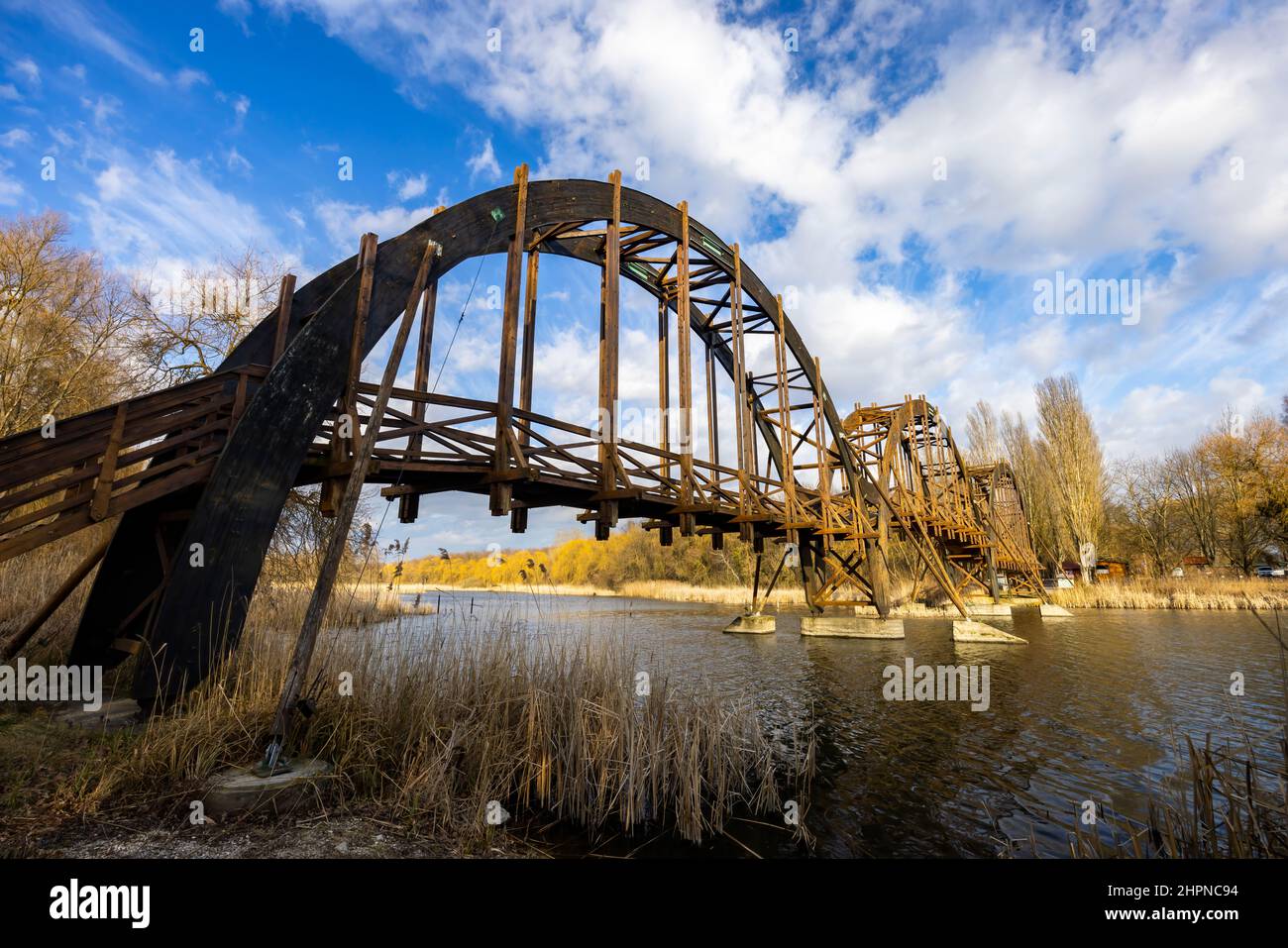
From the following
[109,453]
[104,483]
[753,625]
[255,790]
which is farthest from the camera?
[753,625]

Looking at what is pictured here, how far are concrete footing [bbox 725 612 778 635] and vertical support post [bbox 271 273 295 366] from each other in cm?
1811

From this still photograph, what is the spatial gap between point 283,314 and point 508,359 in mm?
2807

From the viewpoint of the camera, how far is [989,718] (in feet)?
33.1

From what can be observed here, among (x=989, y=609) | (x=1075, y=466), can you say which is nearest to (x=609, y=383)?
(x=989, y=609)

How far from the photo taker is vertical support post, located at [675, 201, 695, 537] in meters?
11.5

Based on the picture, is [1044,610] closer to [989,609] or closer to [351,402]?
[989,609]

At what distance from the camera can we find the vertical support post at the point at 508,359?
7934 millimetres

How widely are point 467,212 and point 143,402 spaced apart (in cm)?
488

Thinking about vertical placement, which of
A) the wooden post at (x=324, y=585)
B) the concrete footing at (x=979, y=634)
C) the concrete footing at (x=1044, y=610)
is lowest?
the concrete footing at (x=1044, y=610)

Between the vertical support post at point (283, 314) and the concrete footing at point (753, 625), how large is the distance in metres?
18.1

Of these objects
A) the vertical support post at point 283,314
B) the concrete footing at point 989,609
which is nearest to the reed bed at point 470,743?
the vertical support post at point 283,314

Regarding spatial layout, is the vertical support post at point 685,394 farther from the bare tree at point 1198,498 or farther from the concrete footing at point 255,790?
the bare tree at point 1198,498
